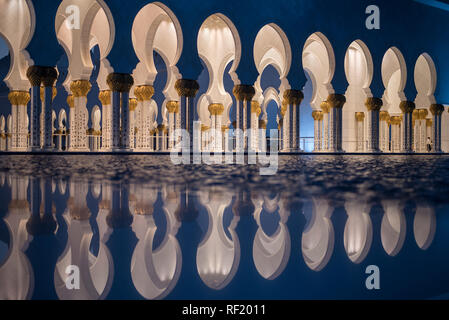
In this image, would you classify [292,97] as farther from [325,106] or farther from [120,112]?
[120,112]

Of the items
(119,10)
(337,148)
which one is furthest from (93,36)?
(337,148)

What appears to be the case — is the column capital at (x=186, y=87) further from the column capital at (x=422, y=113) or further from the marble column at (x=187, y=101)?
the column capital at (x=422, y=113)

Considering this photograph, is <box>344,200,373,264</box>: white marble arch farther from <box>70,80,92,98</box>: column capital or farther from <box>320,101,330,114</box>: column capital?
<box>320,101,330,114</box>: column capital

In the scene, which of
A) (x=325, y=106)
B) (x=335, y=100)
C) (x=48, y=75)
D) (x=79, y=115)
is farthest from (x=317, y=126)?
(x=48, y=75)

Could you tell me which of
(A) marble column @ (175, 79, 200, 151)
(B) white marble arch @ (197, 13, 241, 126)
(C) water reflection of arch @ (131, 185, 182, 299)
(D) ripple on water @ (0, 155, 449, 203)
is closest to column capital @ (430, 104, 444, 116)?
(B) white marble arch @ (197, 13, 241, 126)

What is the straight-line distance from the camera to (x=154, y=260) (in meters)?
0.83

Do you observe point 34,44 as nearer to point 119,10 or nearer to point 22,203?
point 119,10

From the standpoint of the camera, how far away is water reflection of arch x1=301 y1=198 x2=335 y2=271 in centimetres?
84

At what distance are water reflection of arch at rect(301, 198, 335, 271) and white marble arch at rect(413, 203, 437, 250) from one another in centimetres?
20

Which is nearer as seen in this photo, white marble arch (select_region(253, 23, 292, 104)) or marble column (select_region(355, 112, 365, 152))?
white marble arch (select_region(253, 23, 292, 104))

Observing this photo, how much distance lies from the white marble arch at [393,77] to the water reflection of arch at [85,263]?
15.4 m

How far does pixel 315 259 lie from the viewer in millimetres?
849

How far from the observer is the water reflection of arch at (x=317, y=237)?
84 cm

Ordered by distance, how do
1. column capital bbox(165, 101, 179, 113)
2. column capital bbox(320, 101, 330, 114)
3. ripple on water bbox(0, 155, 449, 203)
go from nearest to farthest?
1. ripple on water bbox(0, 155, 449, 203)
2. column capital bbox(165, 101, 179, 113)
3. column capital bbox(320, 101, 330, 114)
